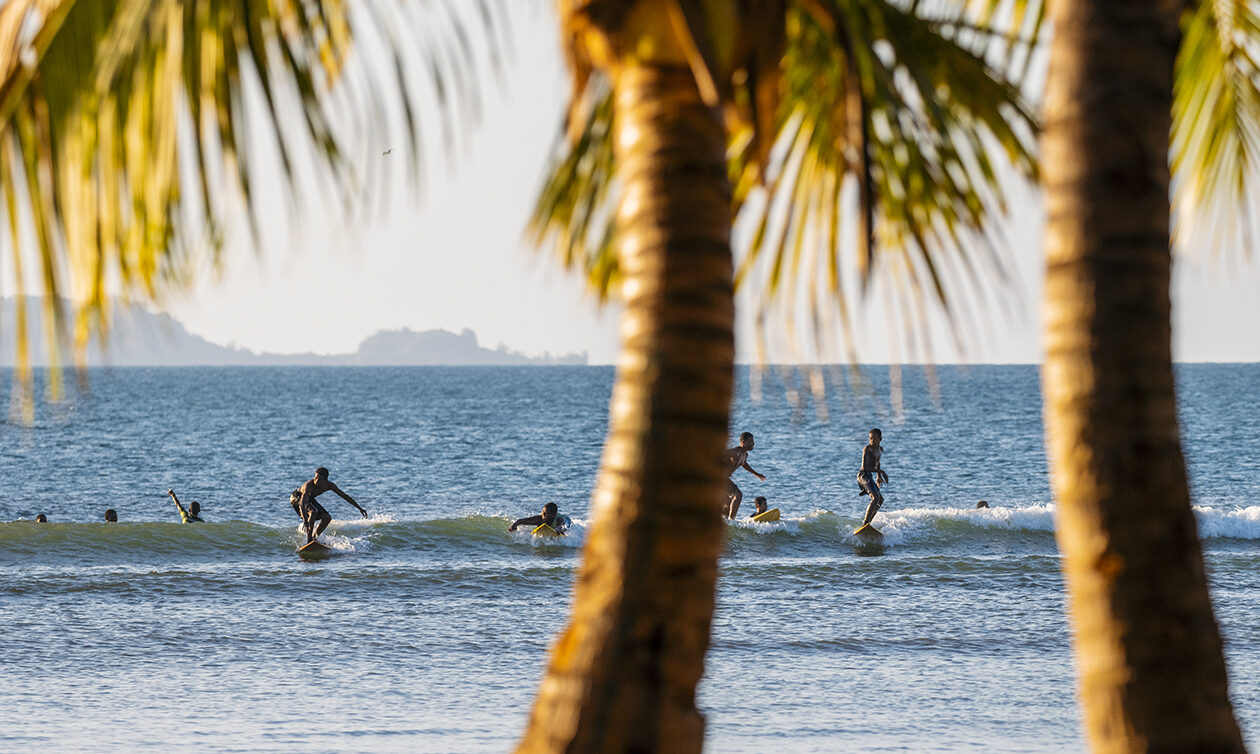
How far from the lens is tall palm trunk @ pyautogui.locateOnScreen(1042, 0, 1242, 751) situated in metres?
2.91

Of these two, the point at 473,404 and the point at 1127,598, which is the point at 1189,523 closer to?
the point at 1127,598

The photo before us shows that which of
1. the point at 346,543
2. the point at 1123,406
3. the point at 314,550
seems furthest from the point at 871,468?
the point at 1123,406

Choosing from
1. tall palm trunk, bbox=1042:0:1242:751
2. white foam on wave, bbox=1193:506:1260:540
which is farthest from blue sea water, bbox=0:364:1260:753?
tall palm trunk, bbox=1042:0:1242:751

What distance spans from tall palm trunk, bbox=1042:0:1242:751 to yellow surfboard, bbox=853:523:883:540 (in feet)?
76.2

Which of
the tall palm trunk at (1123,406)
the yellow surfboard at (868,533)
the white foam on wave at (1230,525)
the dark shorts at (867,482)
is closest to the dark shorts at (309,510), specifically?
the dark shorts at (867,482)

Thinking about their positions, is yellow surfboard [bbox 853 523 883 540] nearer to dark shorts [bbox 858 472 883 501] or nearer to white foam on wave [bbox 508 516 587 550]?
dark shorts [bbox 858 472 883 501]

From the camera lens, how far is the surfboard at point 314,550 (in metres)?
22.4

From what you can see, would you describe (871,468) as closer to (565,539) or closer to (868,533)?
(868,533)

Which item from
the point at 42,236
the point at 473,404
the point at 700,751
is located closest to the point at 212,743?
the point at 700,751

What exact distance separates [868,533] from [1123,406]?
2362cm

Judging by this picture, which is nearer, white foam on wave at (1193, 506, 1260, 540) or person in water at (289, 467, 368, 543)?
person in water at (289, 467, 368, 543)

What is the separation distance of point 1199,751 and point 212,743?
307 inches

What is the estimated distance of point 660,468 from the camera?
3314 mm

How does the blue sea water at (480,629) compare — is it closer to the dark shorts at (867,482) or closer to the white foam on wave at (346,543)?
the white foam on wave at (346,543)
